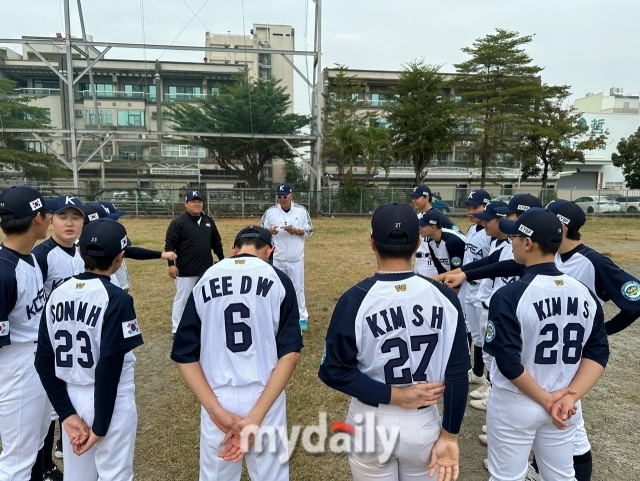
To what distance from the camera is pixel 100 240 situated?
94.9 inches

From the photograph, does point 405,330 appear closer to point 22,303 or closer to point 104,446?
point 104,446

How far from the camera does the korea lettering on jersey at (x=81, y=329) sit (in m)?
2.36

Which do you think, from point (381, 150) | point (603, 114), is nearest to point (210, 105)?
point (381, 150)

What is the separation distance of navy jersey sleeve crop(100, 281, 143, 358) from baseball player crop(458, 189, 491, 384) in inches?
150

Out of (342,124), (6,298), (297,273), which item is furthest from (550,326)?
(342,124)

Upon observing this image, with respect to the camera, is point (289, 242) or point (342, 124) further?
point (342, 124)

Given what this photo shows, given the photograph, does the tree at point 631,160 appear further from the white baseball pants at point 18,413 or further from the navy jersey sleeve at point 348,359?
the white baseball pants at point 18,413

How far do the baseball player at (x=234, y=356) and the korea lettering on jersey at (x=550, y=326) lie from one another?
51.4 inches

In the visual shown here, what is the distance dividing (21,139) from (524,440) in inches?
1348

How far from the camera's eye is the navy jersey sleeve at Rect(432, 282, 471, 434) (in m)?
2.10

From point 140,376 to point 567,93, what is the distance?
119 ft

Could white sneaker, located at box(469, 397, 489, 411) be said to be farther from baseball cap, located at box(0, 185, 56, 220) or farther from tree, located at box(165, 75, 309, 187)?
tree, located at box(165, 75, 309, 187)

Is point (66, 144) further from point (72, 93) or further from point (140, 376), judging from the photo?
point (140, 376)

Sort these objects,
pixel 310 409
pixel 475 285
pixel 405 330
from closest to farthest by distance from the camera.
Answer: pixel 405 330 → pixel 310 409 → pixel 475 285
